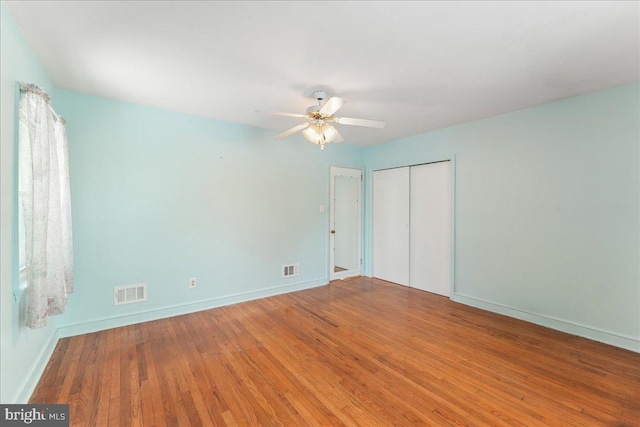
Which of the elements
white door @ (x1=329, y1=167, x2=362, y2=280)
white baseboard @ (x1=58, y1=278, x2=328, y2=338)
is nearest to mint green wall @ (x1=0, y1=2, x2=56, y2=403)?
white baseboard @ (x1=58, y1=278, x2=328, y2=338)

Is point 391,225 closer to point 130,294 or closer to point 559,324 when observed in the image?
point 559,324

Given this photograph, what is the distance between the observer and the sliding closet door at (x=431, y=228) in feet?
13.6

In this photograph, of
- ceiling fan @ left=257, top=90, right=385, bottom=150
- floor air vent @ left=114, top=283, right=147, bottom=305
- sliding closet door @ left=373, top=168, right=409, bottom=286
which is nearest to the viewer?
ceiling fan @ left=257, top=90, right=385, bottom=150

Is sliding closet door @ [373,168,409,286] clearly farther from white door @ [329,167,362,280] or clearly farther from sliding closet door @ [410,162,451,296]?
white door @ [329,167,362,280]

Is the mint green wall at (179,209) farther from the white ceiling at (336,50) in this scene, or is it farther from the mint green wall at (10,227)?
the mint green wall at (10,227)

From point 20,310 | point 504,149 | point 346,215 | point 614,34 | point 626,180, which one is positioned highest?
point 614,34

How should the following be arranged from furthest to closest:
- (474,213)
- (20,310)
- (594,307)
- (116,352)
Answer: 1. (474,213)
2. (594,307)
3. (116,352)
4. (20,310)

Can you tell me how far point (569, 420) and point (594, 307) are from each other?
1668 mm

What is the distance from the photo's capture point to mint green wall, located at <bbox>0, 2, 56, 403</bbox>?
1605mm

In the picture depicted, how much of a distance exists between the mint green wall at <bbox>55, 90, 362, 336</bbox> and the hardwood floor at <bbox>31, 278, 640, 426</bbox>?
479 millimetres

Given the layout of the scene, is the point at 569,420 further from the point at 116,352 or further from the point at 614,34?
the point at 116,352

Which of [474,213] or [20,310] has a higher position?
[474,213]

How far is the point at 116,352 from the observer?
254 cm

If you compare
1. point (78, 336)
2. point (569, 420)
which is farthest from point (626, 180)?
point (78, 336)
